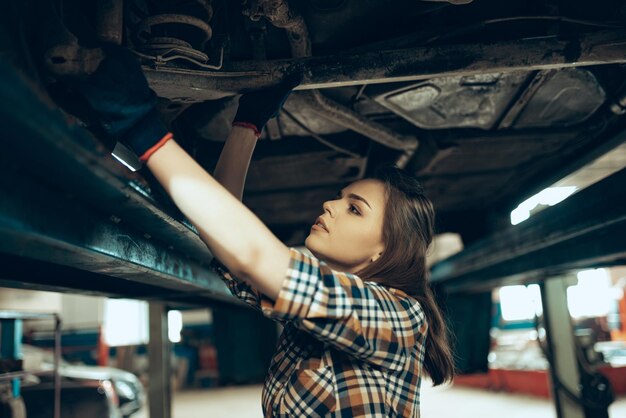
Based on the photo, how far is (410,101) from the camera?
5.99 feet

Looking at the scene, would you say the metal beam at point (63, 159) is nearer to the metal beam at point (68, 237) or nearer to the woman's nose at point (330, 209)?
the metal beam at point (68, 237)

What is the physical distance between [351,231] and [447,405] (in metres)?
5.03

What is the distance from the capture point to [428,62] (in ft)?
4.64

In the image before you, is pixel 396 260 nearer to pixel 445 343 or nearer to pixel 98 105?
pixel 445 343

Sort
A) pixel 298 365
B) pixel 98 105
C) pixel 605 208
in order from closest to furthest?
1. pixel 98 105
2. pixel 298 365
3. pixel 605 208

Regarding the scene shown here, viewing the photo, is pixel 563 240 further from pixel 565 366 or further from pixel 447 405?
pixel 447 405

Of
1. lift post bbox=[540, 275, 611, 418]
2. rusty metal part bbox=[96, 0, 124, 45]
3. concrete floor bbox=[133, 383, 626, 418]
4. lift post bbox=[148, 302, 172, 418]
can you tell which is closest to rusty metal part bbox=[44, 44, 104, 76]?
rusty metal part bbox=[96, 0, 124, 45]

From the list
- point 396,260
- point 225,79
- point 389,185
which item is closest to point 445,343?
point 396,260

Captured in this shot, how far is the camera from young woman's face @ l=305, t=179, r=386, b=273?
123 centimetres

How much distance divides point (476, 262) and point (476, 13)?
173 centimetres

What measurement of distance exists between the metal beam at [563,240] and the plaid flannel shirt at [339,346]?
93 centimetres

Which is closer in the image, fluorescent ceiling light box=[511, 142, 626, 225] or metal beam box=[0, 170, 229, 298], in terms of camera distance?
metal beam box=[0, 170, 229, 298]

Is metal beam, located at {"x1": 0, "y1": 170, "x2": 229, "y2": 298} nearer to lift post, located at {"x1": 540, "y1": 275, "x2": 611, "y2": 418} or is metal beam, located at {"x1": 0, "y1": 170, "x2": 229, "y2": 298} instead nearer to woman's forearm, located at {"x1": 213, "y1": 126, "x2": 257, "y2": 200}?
woman's forearm, located at {"x1": 213, "y1": 126, "x2": 257, "y2": 200}

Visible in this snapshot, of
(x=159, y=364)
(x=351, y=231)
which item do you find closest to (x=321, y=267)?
(x=351, y=231)
